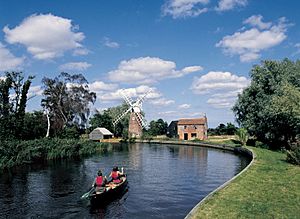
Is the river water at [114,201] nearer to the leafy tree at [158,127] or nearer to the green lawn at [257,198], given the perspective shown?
the green lawn at [257,198]

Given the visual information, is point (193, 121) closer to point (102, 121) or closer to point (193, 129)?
point (193, 129)

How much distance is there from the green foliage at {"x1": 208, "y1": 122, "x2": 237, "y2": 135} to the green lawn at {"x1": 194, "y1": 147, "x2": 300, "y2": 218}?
81.9 meters

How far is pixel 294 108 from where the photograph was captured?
41906 mm

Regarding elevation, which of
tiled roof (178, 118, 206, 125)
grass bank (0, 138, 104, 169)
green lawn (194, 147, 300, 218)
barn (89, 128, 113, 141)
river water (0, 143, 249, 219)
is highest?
tiled roof (178, 118, 206, 125)

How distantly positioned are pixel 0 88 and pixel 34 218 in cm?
4498

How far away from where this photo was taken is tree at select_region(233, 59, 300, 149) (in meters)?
45.8

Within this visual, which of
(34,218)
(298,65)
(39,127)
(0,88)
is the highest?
(298,65)

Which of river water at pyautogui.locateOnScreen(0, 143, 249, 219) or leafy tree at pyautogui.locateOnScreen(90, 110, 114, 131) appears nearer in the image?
river water at pyautogui.locateOnScreen(0, 143, 249, 219)

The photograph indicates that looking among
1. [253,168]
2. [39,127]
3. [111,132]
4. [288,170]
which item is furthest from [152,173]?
[111,132]

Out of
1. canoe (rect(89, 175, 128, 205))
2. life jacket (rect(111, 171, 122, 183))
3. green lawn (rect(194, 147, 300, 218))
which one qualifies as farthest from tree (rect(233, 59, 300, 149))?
canoe (rect(89, 175, 128, 205))

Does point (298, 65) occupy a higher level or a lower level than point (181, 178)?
higher

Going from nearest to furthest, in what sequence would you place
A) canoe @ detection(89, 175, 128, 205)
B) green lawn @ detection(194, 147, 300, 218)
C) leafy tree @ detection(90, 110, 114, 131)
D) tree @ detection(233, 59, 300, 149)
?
green lawn @ detection(194, 147, 300, 218)
canoe @ detection(89, 175, 128, 205)
tree @ detection(233, 59, 300, 149)
leafy tree @ detection(90, 110, 114, 131)

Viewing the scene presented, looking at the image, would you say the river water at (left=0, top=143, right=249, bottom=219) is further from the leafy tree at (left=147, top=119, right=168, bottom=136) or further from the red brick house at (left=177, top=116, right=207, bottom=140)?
the leafy tree at (left=147, top=119, right=168, bottom=136)

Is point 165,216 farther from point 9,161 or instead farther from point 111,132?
point 111,132
